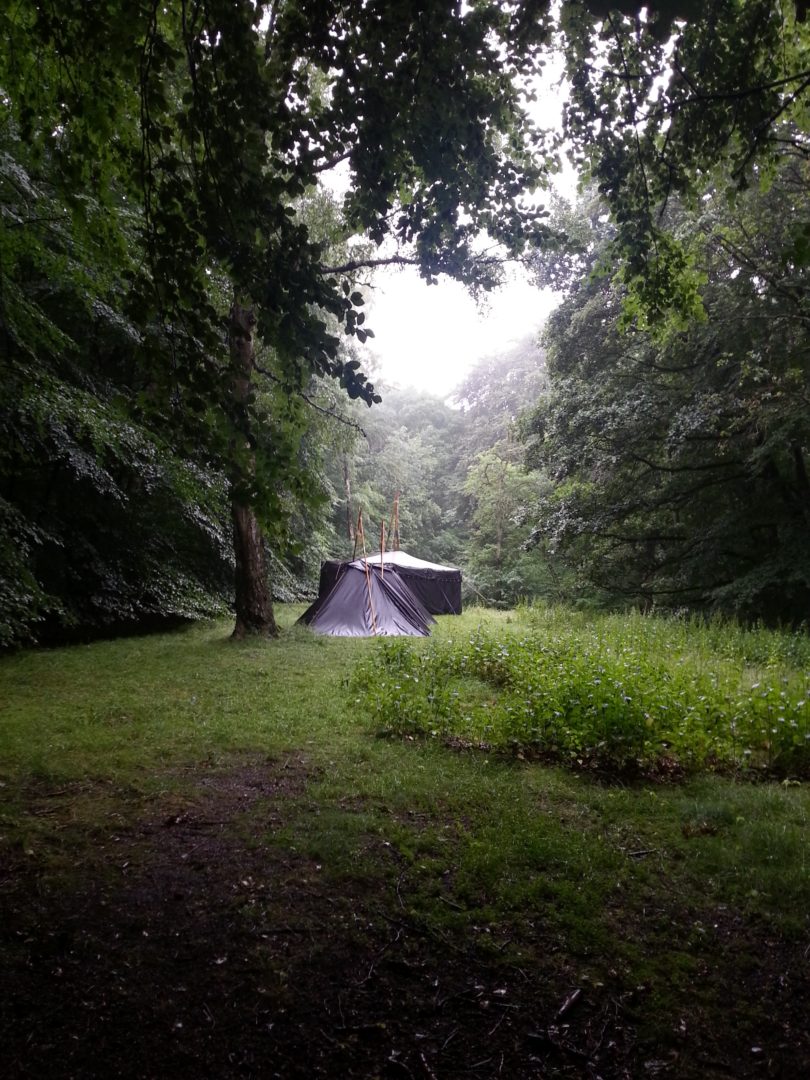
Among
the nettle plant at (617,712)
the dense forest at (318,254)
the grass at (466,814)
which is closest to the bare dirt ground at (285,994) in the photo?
the grass at (466,814)

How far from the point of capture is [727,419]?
35.4 feet

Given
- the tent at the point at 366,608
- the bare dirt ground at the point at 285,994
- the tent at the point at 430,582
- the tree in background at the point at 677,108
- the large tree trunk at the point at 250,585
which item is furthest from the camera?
the tent at the point at 430,582

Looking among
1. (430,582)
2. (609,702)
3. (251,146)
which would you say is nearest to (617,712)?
(609,702)

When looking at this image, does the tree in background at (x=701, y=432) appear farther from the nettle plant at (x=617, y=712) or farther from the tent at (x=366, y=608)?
the nettle plant at (x=617, y=712)

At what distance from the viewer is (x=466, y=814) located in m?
3.53

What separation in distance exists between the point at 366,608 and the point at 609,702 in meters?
7.88

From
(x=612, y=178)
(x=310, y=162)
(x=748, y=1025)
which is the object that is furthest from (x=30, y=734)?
(x=612, y=178)

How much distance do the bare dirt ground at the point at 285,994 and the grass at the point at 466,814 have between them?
10cm

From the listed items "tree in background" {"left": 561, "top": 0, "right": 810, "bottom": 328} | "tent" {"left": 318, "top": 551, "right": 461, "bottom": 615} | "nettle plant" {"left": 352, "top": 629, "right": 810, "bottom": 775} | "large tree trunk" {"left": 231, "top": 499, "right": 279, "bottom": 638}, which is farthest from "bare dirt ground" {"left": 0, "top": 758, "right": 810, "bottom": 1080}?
"tent" {"left": 318, "top": 551, "right": 461, "bottom": 615}

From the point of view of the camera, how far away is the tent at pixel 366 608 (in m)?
11.7

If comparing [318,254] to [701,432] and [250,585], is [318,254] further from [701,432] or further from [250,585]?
[701,432]

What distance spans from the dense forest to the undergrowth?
193cm

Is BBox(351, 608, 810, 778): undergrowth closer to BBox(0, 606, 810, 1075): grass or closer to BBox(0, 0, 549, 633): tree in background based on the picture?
BBox(0, 606, 810, 1075): grass

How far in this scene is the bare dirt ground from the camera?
1.82m
